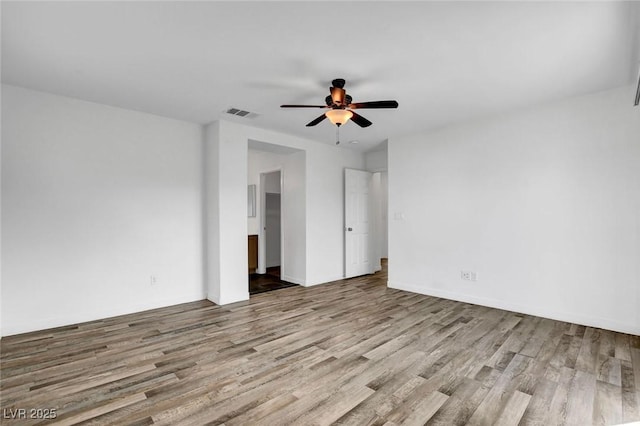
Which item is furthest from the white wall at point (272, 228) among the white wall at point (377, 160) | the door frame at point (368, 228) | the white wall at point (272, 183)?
the white wall at point (377, 160)

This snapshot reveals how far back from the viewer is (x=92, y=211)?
3770mm

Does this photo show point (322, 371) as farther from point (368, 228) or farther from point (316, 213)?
point (368, 228)

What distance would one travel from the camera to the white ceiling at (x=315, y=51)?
2131 millimetres

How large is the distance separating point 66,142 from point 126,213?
40.4 inches

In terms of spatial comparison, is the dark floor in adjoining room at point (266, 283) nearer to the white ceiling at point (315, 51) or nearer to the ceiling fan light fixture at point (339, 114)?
the white ceiling at point (315, 51)

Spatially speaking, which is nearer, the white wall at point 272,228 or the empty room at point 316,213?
the empty room at point 316,213

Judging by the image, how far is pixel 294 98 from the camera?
364cm

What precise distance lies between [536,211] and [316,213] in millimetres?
3349

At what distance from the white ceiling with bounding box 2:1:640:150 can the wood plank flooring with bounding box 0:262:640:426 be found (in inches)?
105

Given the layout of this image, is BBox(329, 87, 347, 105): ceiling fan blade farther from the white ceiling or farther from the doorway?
the doorway

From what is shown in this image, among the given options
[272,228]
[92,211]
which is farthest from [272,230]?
[92,211]

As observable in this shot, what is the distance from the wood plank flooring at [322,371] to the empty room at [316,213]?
0.02 m

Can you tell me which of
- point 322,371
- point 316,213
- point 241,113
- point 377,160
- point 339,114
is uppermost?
point 241,113

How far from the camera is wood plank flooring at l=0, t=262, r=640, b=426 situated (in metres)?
2.03
